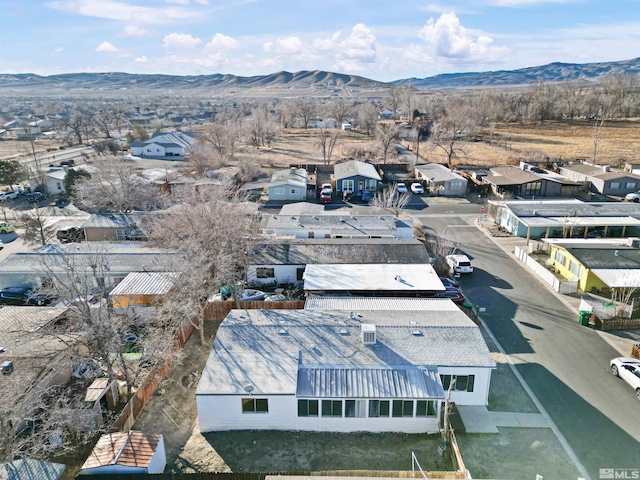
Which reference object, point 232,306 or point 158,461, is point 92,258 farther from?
point 158,461

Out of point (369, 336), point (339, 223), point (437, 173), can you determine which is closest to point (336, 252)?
point (339, 223)

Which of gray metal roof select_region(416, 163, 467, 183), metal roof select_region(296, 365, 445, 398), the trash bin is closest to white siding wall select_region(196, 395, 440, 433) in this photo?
metal roof select_region(296, 365, 445, 398)

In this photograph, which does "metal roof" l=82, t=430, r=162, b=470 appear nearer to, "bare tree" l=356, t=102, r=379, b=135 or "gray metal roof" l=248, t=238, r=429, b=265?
"gray metal roof" l=248, t=238, r=429, b=265

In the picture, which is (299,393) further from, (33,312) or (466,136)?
(466,136)

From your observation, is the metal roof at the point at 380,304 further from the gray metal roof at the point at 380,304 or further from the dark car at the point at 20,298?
the dark car at the point at 20,298

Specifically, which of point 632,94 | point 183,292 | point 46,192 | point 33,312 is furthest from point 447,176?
point 632,94

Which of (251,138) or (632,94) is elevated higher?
(632,94)
